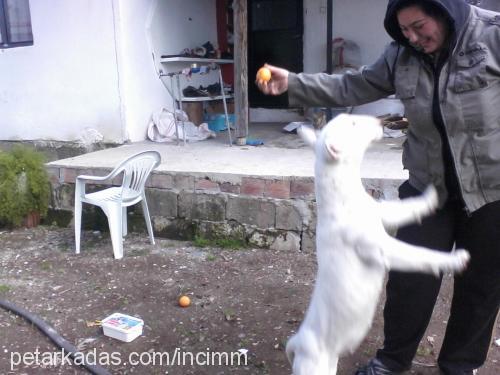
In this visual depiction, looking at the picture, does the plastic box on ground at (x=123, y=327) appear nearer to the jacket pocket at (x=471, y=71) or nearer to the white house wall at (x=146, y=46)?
the jacket pocket at (x=471, y=71)

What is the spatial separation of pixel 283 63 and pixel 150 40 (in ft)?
6.97

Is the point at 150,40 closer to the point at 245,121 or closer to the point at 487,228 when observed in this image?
the point at 245,121

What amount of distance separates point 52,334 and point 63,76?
167 inches

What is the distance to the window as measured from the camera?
23.1ft

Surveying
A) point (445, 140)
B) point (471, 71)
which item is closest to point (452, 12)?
point (471, 71)

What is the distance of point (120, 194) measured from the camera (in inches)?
177

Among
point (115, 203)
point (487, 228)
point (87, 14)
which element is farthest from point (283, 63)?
point (487, 228)

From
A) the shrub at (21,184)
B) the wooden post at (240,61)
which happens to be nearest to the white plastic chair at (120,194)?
the shrub at (21,184)

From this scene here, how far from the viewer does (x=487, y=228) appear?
7.51 feet

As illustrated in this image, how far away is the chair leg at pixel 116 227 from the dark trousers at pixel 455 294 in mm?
2574

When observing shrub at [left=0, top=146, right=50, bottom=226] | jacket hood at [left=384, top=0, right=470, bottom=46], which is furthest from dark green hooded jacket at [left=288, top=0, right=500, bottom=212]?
shrub at [left=0, top=146, right=50, bottom=226]

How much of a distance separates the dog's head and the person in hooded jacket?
502 mm

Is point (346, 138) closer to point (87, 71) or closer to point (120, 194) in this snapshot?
point (120, 194)

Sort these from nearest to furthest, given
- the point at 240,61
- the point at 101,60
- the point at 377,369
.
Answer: the point at 377,369, the point at 240,61, the point at 101,60
